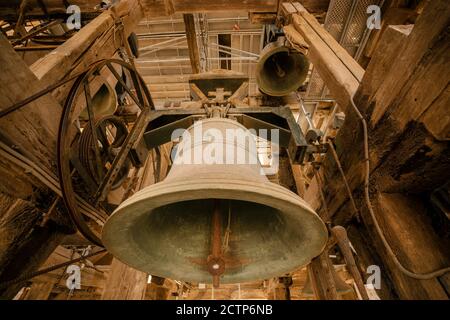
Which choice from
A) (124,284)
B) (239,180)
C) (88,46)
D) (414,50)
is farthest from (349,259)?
(88,46)

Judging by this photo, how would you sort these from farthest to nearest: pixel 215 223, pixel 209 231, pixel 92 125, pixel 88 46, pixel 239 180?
pixel 88 46 → pixel 92 125 → pixel 209 231 → pixel 215 223 → pixel 239 180

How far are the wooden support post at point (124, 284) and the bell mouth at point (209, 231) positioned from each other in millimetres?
1868

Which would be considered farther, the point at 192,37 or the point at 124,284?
the point at 192,37

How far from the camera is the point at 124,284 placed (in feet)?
9.50

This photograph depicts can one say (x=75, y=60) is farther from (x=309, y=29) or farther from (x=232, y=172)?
(x=309, y=29)

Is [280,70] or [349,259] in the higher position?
[280,70]

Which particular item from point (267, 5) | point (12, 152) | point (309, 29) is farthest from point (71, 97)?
point (267, 5)

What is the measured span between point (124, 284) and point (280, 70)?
145 inches

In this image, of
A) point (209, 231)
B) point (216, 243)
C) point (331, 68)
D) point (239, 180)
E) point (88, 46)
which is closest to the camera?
point (239, 180)

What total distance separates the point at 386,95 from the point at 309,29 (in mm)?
2337

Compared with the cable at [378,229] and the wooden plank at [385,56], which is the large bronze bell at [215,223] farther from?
the wooden plank at [385,56]

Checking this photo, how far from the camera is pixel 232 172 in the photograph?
1.19 m

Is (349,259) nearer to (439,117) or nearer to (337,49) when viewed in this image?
(439,117)

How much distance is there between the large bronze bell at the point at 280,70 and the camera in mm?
3262
